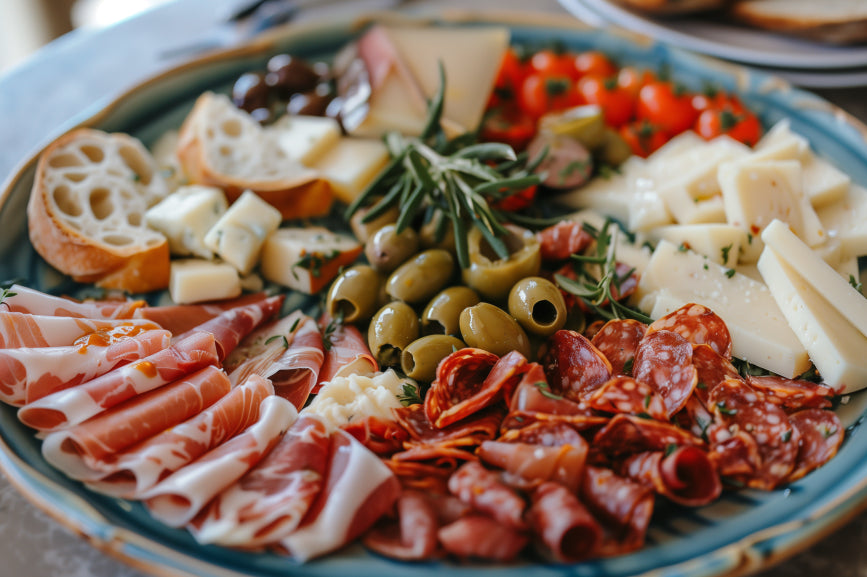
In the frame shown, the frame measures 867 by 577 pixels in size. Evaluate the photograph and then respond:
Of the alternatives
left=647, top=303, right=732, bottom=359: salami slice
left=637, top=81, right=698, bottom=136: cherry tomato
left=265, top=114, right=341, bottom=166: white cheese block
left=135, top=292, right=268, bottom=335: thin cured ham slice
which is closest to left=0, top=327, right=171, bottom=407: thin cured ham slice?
left=135, top=292, right=268, bottom=335: thin cured ham slice

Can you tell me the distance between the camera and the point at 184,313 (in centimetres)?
148

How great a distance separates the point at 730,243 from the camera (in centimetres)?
150

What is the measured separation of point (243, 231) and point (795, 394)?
1.25m

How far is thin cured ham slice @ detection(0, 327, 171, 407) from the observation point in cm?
119

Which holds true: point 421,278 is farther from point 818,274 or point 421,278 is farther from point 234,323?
point 818,274

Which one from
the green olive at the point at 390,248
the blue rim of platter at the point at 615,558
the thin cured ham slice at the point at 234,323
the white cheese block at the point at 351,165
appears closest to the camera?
the blue rim of platter at the point at 615,558

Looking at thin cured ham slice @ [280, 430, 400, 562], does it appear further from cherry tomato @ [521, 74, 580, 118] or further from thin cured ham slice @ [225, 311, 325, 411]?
cherry tomato @ [521, 74, 580, 118]

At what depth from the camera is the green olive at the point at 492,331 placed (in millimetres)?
1321

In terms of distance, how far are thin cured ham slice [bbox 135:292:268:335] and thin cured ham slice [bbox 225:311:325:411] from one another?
0.11m

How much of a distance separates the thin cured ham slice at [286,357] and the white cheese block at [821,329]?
99 cm

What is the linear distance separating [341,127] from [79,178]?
2.37ft

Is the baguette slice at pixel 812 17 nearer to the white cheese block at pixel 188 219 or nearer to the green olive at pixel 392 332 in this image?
the green olive at pixel 392 332

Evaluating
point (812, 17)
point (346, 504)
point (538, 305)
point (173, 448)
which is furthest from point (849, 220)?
point (173, 448)

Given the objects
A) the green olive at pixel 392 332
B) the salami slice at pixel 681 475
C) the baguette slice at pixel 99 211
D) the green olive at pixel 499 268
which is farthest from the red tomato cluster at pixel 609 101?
the salami slice at pixel 681 475
